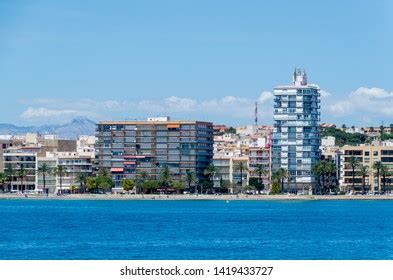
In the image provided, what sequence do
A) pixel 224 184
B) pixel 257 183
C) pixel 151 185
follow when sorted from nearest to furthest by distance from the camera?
pixel 151 185 < pixel 257 183 < pixel 224 184

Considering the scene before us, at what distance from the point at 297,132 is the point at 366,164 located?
994cm

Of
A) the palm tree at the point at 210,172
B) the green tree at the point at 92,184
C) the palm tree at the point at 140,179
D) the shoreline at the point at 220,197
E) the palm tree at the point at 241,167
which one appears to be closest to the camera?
the shoreline at the point at 220,197

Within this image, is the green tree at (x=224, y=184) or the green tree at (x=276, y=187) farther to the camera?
the green tree at (x=224, y=184)

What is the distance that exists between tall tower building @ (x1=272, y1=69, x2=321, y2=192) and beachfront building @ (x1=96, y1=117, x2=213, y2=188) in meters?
8.26

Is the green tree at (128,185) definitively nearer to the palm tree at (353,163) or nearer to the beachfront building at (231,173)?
the beachfront building at (231,173)

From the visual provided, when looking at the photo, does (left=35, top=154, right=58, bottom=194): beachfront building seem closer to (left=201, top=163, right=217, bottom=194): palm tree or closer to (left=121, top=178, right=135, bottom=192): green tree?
(left=121, top=178, right=135, bottom=192): green tree

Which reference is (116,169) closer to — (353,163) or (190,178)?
(190,178)

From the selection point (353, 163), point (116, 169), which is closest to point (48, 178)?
point (116, 169)

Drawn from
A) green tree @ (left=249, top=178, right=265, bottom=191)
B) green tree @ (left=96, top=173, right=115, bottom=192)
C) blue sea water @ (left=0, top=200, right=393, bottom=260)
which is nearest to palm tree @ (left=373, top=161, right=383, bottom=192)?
green tree @ (left=249, top=178, right=265, bottom=191)

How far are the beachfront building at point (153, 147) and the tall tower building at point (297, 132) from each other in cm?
826

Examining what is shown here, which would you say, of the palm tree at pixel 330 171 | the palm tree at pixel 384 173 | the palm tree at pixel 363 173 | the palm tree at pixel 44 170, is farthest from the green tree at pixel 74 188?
the palm tree at pixel 384 173

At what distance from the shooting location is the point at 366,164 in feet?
457

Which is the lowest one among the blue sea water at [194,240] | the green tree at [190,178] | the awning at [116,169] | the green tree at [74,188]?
the blue sea water at [194,240]

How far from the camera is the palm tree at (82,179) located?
139 m
